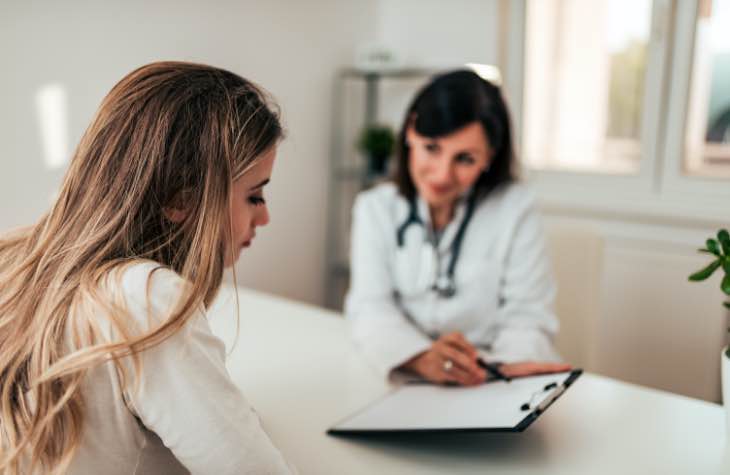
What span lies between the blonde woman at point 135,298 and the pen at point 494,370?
1.69ft

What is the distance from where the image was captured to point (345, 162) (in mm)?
3002

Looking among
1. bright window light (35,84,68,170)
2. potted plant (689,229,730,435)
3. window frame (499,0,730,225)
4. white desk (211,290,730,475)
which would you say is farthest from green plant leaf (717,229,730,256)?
window frame (499,0,730,225)

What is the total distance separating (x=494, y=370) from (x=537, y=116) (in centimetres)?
190

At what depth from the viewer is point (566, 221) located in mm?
2688

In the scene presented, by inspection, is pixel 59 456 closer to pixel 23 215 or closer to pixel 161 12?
pixel 23 215

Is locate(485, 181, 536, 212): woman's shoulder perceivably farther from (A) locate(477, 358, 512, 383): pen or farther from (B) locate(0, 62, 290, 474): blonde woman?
(B) locate(0, 62, 290, 474): blonde woman

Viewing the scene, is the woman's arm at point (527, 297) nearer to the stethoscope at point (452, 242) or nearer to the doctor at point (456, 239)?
the doctor at point (456, 239)

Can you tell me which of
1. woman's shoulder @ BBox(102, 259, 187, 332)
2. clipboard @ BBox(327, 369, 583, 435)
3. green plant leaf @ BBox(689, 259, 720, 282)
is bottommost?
clipboard @ BBox(327, 369, 583, 435)

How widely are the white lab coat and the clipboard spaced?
373 mm

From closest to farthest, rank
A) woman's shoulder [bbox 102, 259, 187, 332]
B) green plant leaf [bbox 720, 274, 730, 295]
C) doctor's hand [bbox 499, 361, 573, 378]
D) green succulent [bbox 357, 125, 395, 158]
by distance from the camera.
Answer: woman's shoulder [bbox 102, 259, 187, 332]
green plant leaf [bbox 720, 274, 730, 295]
doctor's hand [bbox 499, 361, 573, 378]
green succulent [bbox 357, 125, 395, 158]

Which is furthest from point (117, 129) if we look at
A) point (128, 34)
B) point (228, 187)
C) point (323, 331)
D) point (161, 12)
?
point (161, 12)

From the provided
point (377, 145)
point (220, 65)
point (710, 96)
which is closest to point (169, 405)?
point (220, 65)

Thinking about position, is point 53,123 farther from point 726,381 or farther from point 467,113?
point 726,381

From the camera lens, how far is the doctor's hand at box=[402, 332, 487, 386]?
3.82 feet
